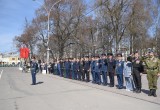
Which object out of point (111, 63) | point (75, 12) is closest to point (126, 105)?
point (111, 63)

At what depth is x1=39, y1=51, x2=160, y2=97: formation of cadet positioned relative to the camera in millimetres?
13156

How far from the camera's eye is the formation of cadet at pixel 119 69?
1316cm

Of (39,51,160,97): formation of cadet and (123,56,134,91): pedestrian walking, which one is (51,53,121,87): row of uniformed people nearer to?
(39,51,160,97): formation of cadet

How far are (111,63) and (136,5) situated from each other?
83.3ft

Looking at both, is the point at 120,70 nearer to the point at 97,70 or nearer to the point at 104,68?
the point at 104,68

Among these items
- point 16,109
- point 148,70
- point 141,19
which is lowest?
point 16,109

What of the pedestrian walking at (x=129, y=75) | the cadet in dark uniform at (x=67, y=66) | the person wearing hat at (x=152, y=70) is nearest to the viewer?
the person wearing hat at (x=152, y=70)

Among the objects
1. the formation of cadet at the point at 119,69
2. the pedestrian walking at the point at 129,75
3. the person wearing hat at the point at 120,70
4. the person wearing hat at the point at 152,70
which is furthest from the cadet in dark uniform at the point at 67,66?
the person wearing hat at the point at 152,70

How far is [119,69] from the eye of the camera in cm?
1658

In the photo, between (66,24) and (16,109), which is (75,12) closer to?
(66,24)

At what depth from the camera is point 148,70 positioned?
43.4ft

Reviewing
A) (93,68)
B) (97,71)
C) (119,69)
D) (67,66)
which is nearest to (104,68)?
(97,71)

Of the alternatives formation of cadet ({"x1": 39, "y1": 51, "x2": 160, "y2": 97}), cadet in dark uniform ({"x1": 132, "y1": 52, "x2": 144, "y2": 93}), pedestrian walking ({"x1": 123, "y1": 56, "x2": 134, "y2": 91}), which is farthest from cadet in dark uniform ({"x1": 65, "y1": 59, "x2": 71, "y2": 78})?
cadet in dark uniform ({"x1": 132, "y1": 52, "x2": 144, "y2": 93})

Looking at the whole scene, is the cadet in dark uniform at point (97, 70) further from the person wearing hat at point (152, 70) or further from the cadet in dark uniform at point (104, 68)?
the person wearing hat at point (152, 70)
